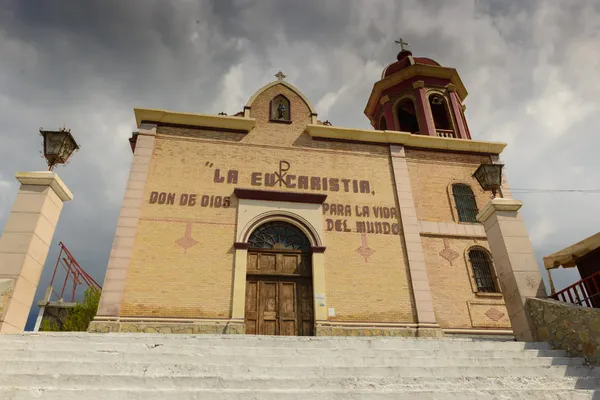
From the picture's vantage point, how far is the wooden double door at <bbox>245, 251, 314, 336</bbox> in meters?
11.3

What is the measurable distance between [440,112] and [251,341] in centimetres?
1567

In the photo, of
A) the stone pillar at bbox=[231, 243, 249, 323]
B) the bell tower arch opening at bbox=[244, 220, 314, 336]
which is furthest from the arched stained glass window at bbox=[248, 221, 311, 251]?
the stone pillar at bbox=[231, 243, 249, 323]

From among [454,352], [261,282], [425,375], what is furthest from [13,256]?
[454,352]

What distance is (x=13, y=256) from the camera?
773 centimetres

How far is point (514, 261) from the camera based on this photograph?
8.94 m

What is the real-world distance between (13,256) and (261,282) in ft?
20.6

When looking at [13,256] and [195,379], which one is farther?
[13,256]

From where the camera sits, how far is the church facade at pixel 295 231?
440 inches

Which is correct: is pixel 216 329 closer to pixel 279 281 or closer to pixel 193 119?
pixel 279 281

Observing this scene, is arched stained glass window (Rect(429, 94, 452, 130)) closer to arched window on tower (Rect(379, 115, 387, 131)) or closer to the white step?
arched window on tower (Rect(379, 115, 387, 131))

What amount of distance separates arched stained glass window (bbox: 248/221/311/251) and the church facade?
3 centimetres

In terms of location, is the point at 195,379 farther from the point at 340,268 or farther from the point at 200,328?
the point at 340,268

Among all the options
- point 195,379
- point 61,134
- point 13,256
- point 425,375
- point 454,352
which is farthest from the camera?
point 61,134

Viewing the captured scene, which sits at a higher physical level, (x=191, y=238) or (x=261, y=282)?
(x=191, y=238)
